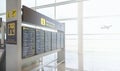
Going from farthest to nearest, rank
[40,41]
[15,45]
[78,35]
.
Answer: [78,35], [40,41], [15,45]

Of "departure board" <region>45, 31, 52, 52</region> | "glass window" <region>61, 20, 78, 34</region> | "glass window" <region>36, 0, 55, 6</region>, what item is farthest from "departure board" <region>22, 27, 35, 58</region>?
"glass window" <region>36, 0, 55, 6</region>

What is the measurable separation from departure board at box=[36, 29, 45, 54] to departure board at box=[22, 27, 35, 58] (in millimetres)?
193

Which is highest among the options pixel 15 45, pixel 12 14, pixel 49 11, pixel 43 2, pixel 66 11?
pixel 43 2

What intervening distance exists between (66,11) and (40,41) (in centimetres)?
451

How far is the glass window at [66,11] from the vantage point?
23.8 ft

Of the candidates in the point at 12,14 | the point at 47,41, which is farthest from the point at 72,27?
the point at 12,14

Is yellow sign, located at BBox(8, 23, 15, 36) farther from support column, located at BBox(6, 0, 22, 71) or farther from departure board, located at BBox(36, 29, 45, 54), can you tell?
departure board, located at BBox(36, 29, 45, 54)

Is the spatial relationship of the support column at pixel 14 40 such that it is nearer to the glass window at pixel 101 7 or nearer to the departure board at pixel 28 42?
the departure board at pixel 28 42

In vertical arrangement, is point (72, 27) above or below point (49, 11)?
below

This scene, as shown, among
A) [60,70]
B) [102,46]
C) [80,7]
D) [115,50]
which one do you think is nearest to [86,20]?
[80,7]

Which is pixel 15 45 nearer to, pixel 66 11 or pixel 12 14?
pixel 12 14

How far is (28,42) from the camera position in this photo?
2.74 metres

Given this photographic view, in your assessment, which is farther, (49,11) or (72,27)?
(49,11)

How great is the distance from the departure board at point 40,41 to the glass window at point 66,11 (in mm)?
4048
